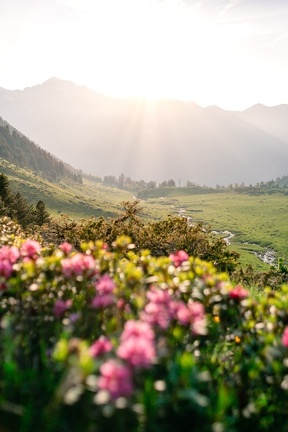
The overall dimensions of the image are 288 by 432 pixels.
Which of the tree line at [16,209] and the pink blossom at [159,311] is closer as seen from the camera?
the pink blossom at [159,311]

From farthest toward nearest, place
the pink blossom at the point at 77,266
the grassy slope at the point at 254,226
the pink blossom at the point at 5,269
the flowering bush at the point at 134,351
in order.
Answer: the grassy slope at the point at 254,226
the pink blossom at the point at 77,266
the pink blossom at the point at 5,269
the flowering bush at the point at 134,351

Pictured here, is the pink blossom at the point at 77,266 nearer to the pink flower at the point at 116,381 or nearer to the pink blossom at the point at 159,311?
the pink blossom at the point at 159,311

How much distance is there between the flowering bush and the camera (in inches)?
156

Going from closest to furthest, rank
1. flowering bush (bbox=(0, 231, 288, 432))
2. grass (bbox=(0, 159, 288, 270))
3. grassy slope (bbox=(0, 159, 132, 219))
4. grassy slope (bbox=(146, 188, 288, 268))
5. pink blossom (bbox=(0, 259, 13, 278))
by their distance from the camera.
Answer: flowering bush (bbox=(0, 231, 288, 432)), pink blossom (bbox=(0, 259, 13, 278)), grassy slope (bbox=(146, 188, 288, 268)), grass (bbox=(0, 159, 288, 270)), grassy slope (bbox=(0, 159, 132, 219))

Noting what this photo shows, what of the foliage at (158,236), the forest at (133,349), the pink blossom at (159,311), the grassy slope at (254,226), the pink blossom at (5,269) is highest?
the pink blossom at (5,269)

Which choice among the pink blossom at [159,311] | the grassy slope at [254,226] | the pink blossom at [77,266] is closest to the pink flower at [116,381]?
the pink blossom at [159,311]

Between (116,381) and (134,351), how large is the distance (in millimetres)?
328

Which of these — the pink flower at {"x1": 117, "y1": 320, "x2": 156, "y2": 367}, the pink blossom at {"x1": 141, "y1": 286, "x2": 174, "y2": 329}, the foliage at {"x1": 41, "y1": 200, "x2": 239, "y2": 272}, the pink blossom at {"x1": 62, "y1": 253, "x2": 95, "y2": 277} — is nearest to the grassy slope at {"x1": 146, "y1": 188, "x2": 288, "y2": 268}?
the foliage at {"x1": 41, "y1": 200, "x2": 239, "y2": 272}

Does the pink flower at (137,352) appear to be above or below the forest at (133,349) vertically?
above

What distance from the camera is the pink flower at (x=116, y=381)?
134 inches

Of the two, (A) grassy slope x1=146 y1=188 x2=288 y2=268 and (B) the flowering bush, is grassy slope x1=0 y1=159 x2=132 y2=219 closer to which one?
(A) grassy slope x1=146 y1=188 x2=288 y2=268

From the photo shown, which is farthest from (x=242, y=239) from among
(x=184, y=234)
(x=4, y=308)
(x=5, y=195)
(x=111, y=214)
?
(x=4, y=308)

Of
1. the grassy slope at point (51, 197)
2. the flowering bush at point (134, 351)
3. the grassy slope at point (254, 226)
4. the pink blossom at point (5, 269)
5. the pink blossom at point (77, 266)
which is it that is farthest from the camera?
the grassy slope at point (51, 197)

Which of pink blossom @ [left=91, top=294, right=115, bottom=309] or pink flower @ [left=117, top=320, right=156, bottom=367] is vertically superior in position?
pink flower @ [left=117, top=320, right=156, bottom=367]
